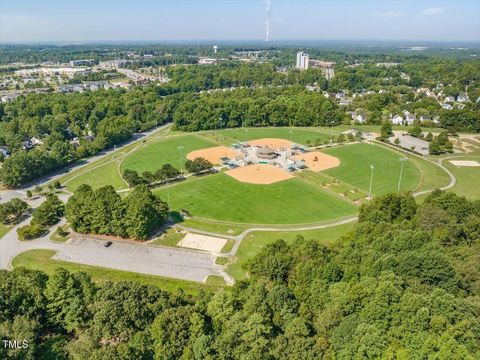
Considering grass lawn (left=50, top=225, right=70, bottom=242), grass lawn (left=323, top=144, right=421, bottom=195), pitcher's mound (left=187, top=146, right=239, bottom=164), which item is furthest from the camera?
pitcher's mound (left=187, top=146, right=239, bottom=164)

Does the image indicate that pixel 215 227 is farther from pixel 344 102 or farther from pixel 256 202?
pixel 344 102

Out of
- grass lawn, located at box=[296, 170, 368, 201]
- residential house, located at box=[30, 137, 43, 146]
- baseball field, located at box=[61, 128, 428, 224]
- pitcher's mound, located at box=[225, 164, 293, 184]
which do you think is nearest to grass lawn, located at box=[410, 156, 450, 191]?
baseball field, located at box=[61, 128, 428, 224]

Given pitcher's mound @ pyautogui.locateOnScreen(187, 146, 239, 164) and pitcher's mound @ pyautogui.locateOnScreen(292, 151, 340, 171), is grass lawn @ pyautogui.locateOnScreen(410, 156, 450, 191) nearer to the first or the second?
pitcher's mound @ pyautogui.locateOnScreen(292, 151, 340, 171)

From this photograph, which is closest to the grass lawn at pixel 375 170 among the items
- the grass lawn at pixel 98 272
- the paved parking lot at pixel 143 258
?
the paved parking lot at pixel 143 258

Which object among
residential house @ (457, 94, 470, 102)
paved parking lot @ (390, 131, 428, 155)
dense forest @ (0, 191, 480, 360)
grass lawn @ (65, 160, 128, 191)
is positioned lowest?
grass lawn @ (65, 160, 128, 191)

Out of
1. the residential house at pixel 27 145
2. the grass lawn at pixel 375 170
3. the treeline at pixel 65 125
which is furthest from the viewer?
the residential house at pixel 27 145

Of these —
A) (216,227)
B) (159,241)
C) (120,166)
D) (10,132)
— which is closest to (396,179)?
(216,227)

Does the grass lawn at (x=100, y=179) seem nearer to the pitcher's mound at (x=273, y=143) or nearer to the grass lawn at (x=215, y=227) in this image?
the grass lawn at (x=215, y=227)
